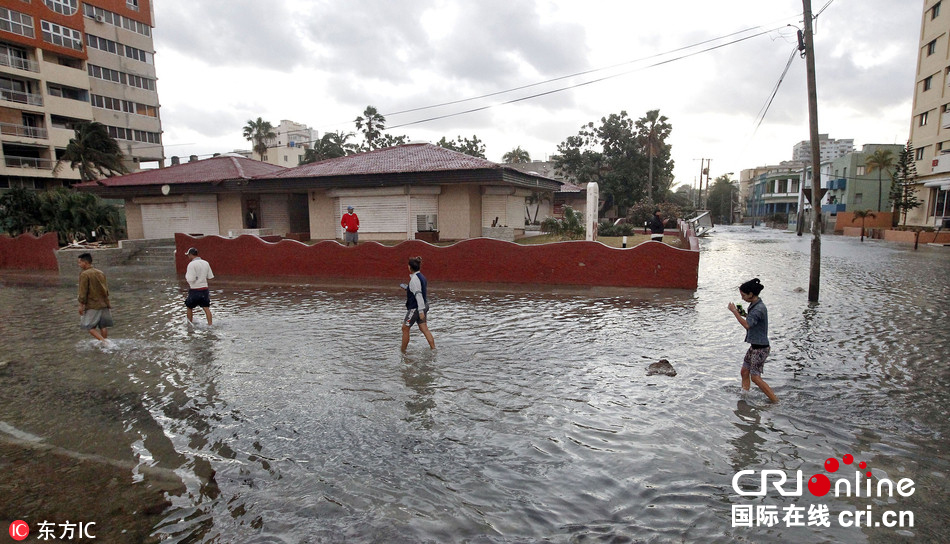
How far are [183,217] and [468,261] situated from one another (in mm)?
17257

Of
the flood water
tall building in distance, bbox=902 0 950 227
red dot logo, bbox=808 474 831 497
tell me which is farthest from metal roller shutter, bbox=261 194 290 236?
tall building in distance, bbox=902 0 950 227

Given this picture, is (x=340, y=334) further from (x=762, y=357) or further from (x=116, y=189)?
(x=116, y=189)

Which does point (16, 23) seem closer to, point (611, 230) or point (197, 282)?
point (197, 282)

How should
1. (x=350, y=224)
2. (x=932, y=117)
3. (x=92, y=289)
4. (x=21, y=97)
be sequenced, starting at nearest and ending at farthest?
1. (x=92, y=289)
2. (x=350, y=224)
3. (x=932, y=117)
4. (x=21, y=97)

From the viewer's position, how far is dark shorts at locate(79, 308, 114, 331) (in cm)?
895

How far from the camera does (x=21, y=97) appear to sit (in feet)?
128

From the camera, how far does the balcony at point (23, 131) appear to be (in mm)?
37531

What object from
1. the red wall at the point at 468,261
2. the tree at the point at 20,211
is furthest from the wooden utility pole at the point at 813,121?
the tree at the point at 20,211

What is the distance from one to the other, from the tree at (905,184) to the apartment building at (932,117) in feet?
2.41

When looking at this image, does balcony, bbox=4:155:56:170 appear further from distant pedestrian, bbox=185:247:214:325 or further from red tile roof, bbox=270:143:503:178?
distant pedestrian, bbox=185:247:214:325

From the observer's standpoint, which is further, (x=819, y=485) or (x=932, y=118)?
(x=932, y=118)

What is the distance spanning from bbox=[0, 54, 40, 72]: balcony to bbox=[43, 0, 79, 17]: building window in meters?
5.07

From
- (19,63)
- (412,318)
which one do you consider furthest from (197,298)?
(19,63)

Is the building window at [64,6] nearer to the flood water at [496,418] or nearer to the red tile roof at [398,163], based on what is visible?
the red tile roof at [398,163]
